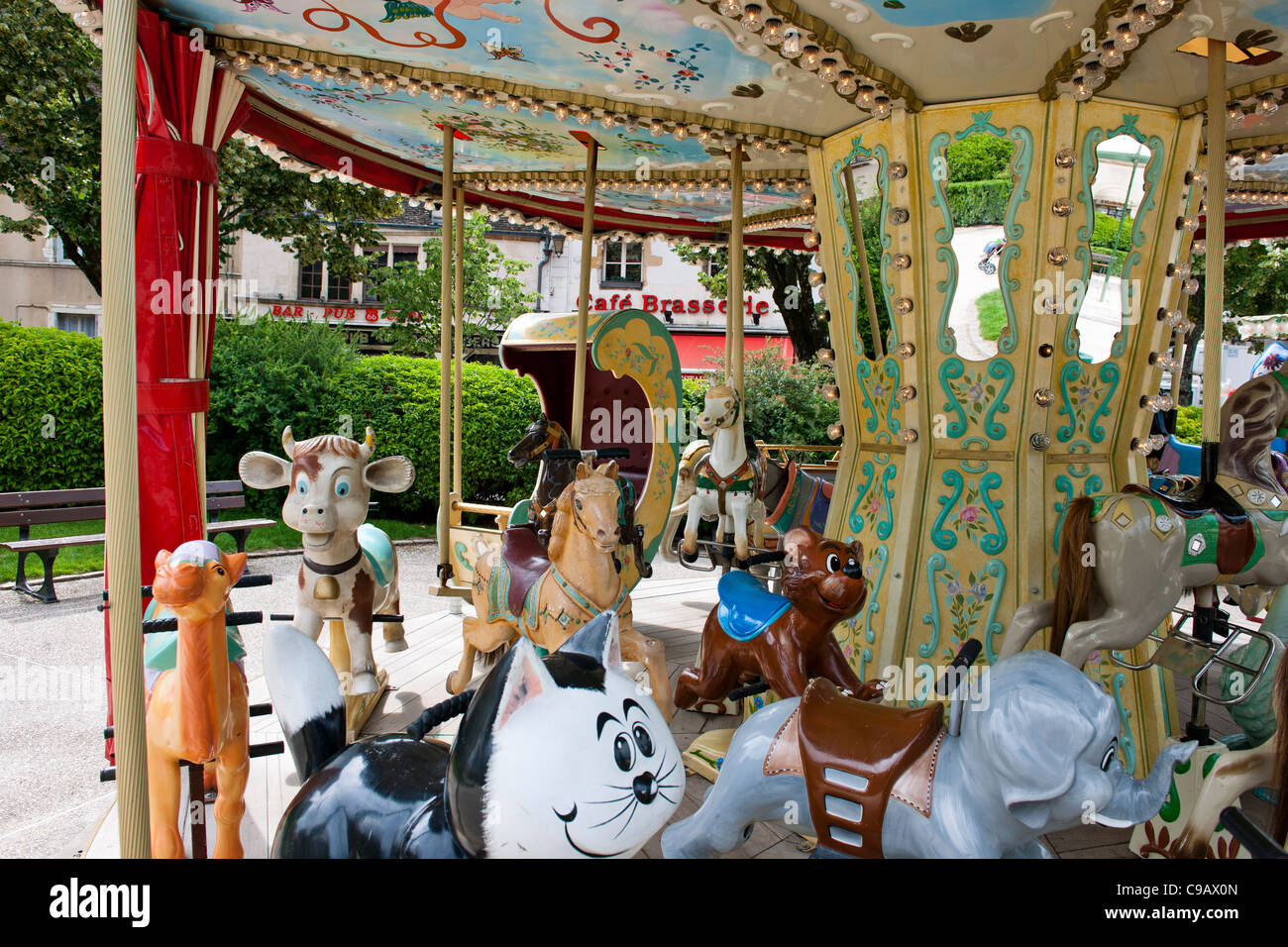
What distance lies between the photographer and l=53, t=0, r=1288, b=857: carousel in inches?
78.9

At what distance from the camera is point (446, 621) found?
6.39 meters

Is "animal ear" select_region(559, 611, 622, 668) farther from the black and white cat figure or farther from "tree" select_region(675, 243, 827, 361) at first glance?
"tree" select_region(675, 243, 827, 361)

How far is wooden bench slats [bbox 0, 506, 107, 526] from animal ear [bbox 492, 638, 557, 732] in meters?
7.97

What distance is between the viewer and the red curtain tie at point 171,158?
338cm

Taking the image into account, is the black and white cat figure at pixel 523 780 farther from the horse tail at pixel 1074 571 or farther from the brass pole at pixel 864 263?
the brass pole at pixel 864 263

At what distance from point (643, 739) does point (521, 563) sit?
237 cm

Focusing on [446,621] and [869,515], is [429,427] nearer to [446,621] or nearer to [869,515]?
[446,621]

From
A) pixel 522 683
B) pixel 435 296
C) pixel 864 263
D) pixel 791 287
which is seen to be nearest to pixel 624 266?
pixel 435 296

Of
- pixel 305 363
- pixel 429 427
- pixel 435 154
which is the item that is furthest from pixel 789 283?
pixel 435 154

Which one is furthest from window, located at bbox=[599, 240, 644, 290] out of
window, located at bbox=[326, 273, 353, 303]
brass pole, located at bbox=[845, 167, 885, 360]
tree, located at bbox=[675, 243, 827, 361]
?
brass pole, located at bbox=[845, 167, 885, 360]

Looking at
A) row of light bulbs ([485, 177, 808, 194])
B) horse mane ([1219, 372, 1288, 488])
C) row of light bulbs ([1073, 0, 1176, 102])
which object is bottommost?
horse mane ([1219, 372, 1288, 488])

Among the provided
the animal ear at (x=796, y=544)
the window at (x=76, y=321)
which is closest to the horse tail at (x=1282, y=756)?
the animal ear at (x=796, y=544)

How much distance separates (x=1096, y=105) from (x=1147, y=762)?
2853mm

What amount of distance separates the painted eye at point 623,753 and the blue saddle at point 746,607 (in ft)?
5.52
